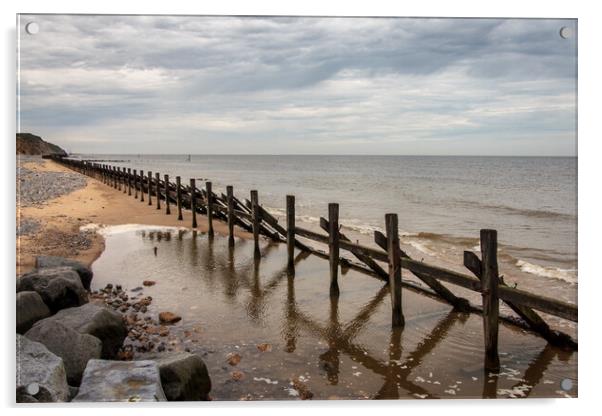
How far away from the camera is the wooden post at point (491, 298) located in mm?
5805

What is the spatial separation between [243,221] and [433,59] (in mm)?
11323

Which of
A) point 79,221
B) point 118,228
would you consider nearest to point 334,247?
point 118,228

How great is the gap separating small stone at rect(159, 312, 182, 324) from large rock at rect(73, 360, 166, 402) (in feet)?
8.08

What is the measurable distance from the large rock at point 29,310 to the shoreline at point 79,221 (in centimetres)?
42

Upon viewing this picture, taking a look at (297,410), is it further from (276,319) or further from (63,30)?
(63,30)

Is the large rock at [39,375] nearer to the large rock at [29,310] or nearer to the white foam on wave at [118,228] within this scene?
the large rock at [29,310]

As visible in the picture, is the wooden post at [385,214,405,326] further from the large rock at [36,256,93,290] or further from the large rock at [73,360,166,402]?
the large rock at [36,256,93,290]

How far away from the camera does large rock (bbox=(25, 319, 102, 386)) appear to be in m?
5.38

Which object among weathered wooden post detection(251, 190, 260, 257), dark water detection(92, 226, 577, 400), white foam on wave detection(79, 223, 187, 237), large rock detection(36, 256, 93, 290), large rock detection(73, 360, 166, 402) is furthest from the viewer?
white foam on wave detection(79, 223, 187, 237)

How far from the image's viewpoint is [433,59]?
20.8 ft

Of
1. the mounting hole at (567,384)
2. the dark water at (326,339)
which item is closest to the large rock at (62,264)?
the dark water at (326,339)

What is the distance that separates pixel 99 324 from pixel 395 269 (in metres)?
4.19

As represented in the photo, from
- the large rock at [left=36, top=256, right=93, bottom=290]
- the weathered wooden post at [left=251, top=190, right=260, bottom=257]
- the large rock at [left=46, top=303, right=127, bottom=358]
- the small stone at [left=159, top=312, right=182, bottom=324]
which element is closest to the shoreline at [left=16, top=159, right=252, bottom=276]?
the large rock at [left=36, top=256, right=93, bottom=290]
